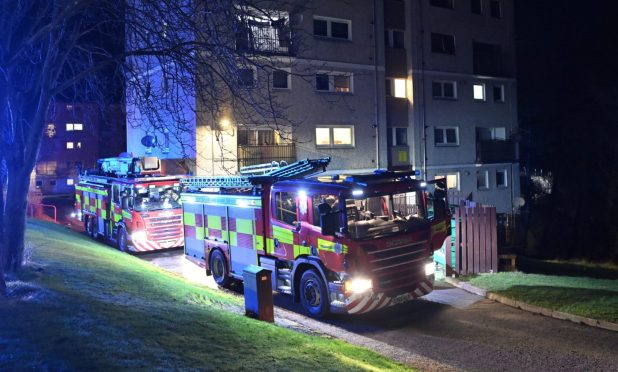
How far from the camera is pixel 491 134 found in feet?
103

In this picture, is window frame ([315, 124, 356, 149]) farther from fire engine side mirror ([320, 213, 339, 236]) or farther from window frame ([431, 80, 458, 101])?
fire engine side mirror ([320, 213, 339, 236])

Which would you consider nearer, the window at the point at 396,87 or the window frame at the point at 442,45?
the window at the point at 396,87

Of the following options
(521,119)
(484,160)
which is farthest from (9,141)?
(521,119)

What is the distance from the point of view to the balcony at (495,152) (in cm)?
2972

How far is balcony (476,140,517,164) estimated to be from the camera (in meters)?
29.7

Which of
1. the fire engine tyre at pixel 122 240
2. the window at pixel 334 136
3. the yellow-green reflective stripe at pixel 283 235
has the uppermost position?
the window at pixel 334 136

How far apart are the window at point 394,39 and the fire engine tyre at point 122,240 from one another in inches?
626

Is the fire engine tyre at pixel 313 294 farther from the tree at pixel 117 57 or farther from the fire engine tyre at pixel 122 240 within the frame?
the fire engine tyre at pixel 122 240

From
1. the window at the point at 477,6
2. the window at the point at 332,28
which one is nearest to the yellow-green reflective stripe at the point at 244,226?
the window at the point at 332,28

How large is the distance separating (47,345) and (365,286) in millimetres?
5056

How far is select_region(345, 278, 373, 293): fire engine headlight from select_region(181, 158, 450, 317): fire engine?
17 millimetres

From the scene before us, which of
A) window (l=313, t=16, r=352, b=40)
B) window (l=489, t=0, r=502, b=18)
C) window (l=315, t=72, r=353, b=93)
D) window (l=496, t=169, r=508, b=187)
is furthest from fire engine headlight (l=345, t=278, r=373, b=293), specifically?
window (l=489, t=0, r=502, b=18)

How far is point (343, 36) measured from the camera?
82.8ft

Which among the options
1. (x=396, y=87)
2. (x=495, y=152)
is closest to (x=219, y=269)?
(x=396, y=87)
